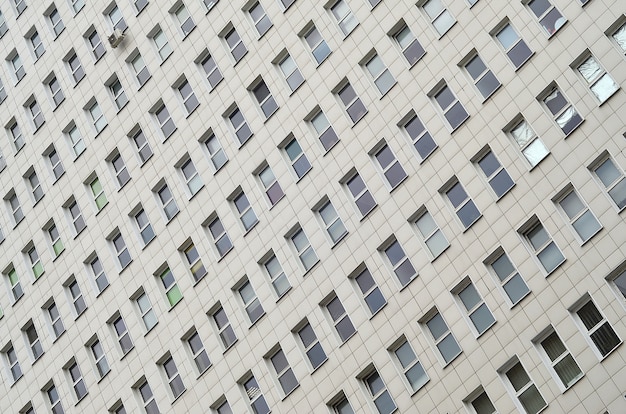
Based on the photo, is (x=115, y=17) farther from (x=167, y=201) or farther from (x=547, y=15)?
(x=547, y=15)

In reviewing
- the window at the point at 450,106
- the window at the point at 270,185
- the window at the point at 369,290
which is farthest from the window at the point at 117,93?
the window at the point at 450,106

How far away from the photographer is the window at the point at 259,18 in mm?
50656

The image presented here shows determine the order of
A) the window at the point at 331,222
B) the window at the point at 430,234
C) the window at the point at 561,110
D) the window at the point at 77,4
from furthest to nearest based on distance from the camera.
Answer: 1. the window at the point at 77,4
2. the window at the point at 331,222
3. the window at the point at 430,234
4. the window at the point at 561,110

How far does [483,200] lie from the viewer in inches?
1694

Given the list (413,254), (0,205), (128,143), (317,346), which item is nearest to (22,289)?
(0,205)

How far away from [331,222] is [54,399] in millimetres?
15055

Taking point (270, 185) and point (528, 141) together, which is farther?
point (270, 185)

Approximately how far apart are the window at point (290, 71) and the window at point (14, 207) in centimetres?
Result: 1466

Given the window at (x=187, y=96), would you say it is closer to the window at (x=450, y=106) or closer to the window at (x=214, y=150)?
the window at (x=214, y=150)

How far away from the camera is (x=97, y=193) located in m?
54.8

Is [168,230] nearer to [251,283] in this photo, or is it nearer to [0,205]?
[251,283]

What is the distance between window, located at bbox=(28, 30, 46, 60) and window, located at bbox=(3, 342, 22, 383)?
12.8 metres

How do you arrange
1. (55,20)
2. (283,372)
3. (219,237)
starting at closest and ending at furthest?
(283,372)
(219,237)
(55,20)

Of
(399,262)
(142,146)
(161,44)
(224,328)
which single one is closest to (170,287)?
(224,328)
